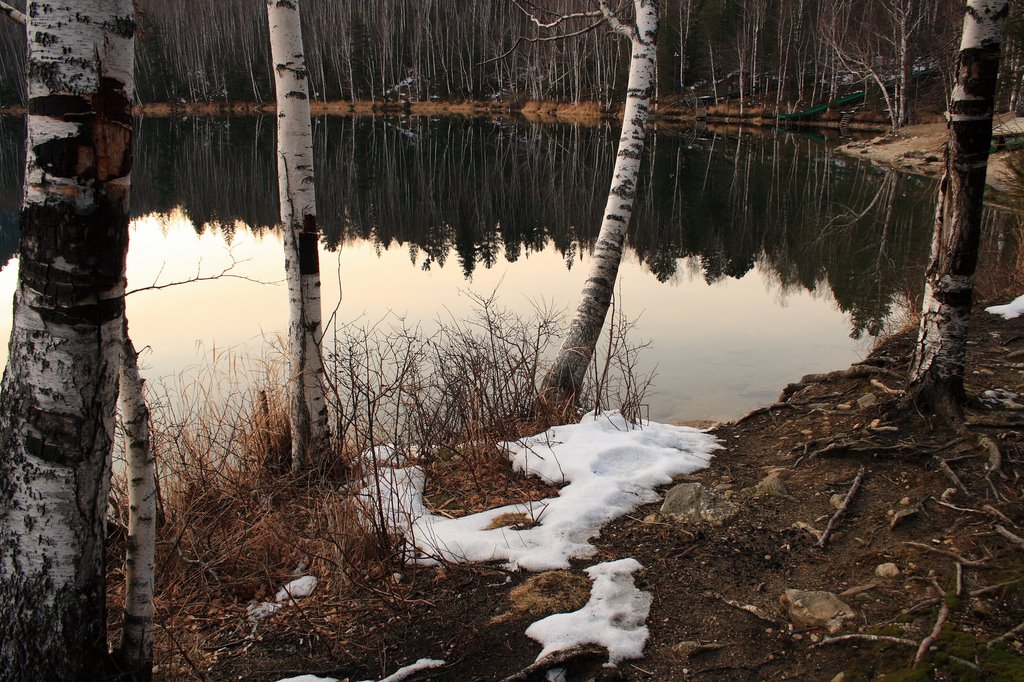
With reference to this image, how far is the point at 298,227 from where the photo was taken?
4734mm

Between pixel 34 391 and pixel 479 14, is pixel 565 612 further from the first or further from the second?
pixel 479 14

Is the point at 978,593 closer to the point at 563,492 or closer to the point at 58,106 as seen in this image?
the point at 563,492

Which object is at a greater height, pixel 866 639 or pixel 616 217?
pixel 616 217

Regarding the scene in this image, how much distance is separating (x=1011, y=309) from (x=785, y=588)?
538 centimetres

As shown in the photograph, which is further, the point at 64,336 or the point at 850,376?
the point at 850,376

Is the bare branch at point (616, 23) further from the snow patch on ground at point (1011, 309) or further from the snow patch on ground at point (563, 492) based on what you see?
the snow patch on ground at point (1011, 309)

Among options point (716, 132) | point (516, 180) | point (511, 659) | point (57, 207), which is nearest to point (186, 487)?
point (511, 659)

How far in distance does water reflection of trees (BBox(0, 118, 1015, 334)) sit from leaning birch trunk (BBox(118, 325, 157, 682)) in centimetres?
924

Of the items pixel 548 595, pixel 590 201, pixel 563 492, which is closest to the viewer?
pixel 548 595

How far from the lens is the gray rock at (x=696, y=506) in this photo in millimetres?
3885

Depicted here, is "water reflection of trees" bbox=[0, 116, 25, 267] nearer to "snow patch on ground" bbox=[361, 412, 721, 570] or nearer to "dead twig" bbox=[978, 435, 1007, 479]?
"snow patch on ground" bbox=[361, 412, 721, 570]

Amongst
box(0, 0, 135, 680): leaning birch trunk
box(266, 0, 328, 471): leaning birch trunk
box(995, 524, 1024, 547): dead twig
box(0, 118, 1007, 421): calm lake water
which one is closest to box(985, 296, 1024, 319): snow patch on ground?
box(0, 118, 1007, 421): calm lake water

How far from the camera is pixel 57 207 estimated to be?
1.99 meters

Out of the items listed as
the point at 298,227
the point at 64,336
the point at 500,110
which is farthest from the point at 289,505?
the point at 500,110
